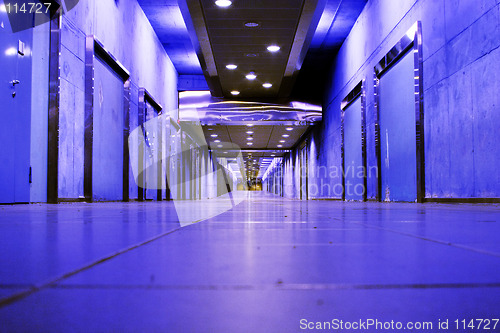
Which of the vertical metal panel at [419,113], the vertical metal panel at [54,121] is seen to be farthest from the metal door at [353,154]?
the vertical metal panel at [54,121]

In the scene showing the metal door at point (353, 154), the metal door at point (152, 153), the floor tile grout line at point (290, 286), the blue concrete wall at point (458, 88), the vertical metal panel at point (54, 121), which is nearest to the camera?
the floor tile grout line at point (290, 286)

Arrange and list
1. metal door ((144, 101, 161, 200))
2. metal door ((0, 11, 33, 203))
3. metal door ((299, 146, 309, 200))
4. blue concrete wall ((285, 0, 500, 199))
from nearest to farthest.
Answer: blue concrete wall ((285, 0, 500, 199)) → metal door ((0, 11, 33, 203)) → metal door ((144, 101, 161, 200)) → metal door ((299, 146, 309, 200))

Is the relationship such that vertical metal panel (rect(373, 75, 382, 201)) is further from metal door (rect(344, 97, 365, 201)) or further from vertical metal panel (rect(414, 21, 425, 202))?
vertical metal panel (rect(414, 21, 425, 202))

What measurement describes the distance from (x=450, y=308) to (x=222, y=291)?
0.86 ft

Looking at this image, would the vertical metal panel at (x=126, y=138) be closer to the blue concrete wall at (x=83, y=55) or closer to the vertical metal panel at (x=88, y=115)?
the blue concrete wall at (x=83, y=55)

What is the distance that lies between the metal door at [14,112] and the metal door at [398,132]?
560 centimetres

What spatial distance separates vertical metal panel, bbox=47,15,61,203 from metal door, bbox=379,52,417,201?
17.4ft

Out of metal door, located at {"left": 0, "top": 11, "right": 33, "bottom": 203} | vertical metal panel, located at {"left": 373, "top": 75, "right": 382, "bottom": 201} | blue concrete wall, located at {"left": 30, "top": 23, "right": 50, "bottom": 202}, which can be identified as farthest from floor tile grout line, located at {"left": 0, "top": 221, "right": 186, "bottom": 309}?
vertical metal panel, located at {"left": 373, "top": 75, "right": 382, "bottom": 201}

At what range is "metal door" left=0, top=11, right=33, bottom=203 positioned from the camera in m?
5.09

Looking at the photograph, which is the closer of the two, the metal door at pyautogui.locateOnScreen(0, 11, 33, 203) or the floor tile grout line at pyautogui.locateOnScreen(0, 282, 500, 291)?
the floor tile grout line at pyautogui.locateOnScreen(0, 282, 500, 291)

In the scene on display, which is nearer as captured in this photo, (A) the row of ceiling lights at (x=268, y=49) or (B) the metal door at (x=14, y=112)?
(B) the metal door at (x=14, y=112)

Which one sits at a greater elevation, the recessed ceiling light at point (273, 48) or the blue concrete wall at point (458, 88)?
the recessed ceiling light at point (273, 48)

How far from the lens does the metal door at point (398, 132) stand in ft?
22.2

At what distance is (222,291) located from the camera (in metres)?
0.53
